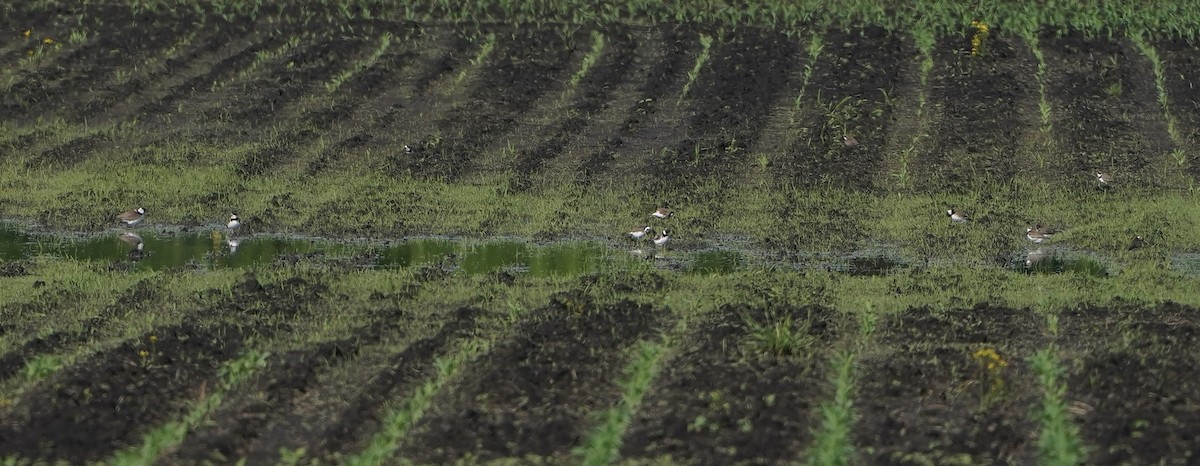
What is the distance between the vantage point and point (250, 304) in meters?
17.7

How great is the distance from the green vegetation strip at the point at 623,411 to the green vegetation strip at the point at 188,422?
10.2 ft

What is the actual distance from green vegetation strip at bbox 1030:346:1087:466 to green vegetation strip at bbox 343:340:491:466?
4.82m

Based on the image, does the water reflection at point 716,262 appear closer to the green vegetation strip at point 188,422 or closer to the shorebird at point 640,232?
the shorebird at point 640,232

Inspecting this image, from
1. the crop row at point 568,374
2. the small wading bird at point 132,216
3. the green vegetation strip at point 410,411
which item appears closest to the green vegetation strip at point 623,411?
the crop row at point 568,374

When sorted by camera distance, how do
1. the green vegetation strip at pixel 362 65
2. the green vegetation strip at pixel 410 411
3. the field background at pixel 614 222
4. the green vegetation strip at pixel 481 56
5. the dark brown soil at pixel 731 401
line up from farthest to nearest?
the green vegetation strip at pixel 481 56 → the green vegetation strip at pixel 362 65 → the field background at pixel 614 222 → the dark brown soil at pixel 731 401 → the green vegetation strip at pixel 410 411

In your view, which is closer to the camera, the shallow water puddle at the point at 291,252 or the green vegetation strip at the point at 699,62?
the shallow water puddle at the point at 291,252

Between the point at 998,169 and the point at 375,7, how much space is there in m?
17.3

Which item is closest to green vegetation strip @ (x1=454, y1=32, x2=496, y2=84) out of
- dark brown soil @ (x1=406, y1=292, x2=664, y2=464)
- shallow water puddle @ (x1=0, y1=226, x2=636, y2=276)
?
shallow water puddle @ (x1=0, y1=226, x2=636, y2=276)

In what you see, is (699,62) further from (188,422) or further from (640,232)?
(188,422)

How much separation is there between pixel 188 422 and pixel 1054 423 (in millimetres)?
6723

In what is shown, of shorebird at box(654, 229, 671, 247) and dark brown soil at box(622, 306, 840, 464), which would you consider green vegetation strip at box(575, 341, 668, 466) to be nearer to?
dark brown soil at box(622, 306, 840, 464)

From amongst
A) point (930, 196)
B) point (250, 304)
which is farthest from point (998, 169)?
point (250, 304)

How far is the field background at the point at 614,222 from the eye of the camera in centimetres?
1378

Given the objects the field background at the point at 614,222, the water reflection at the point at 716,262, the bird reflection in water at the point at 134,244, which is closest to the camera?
the field background at the point at 614,222
